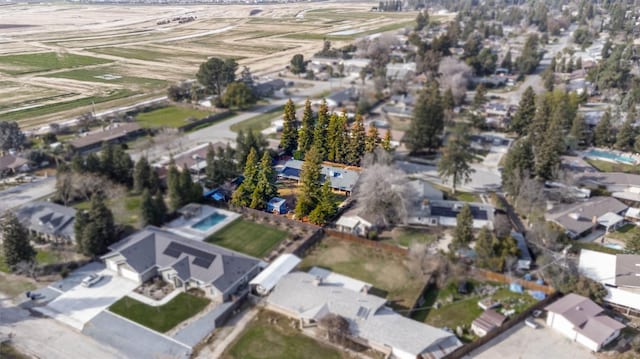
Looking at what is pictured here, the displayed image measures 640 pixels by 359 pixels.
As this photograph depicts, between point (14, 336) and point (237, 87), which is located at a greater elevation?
point (237, 87)

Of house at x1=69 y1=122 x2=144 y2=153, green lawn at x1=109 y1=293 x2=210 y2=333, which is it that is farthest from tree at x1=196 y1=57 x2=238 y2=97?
green lawn at x1=109 y1=293 x2=210 y2=333

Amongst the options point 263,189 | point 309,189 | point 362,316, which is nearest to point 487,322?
point 362,316

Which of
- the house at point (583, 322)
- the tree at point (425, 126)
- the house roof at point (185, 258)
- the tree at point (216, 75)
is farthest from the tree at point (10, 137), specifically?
the house at point (583, 322)

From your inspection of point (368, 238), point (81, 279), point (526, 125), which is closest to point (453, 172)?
point (368, 238)

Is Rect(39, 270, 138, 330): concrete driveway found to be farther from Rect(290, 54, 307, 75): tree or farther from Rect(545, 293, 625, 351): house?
Rect(290, 54, 307, 75): tree

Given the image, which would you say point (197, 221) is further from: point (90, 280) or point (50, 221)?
point (50, 221)

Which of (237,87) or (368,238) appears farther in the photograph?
(237,87)

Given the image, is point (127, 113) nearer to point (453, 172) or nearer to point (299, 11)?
point (453, 172)

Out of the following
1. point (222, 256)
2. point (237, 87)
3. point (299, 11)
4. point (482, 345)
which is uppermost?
point (299, 11)
